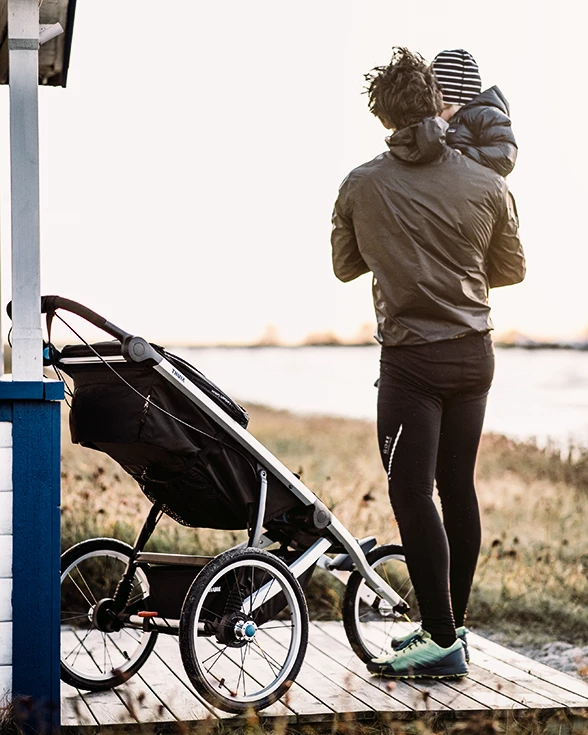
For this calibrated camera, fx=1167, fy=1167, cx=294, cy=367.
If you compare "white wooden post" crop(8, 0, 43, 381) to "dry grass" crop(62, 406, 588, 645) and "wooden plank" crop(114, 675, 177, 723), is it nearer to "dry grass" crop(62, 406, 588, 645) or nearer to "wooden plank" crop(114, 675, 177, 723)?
"wooden plank" crop(114, 675, 177, 723)

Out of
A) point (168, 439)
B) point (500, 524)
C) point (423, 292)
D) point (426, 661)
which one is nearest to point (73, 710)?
point (168, 439)

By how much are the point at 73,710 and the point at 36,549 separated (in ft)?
1.97

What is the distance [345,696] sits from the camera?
3621 mm

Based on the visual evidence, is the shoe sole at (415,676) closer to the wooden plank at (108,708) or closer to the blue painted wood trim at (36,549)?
the wooden plank at (108,708)

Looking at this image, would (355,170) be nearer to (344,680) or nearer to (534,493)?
(344,680)

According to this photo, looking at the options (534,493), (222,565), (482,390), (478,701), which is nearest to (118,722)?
(222,565)

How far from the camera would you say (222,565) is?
3303 mm

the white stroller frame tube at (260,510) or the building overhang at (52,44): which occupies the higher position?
the building overhang at (52,44)

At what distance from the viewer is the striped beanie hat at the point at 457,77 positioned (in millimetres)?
3875

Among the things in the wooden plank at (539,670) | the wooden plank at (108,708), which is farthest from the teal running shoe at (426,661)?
the wooden plank at (108,708)

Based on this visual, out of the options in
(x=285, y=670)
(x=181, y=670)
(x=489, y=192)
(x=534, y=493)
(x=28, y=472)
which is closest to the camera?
(x=28, y=472)

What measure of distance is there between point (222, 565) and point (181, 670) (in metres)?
0.82

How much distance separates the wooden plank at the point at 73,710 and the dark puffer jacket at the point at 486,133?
A: 6.90 ft

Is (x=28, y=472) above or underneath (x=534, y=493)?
above
